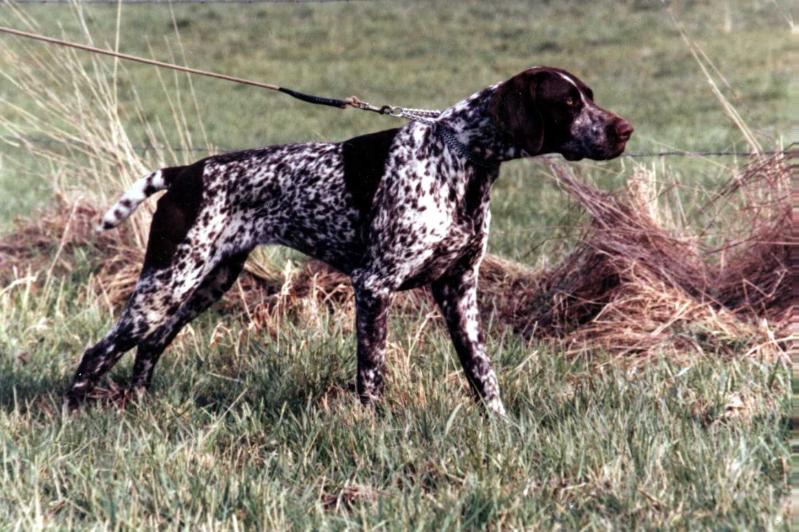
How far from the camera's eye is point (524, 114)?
3.84 m

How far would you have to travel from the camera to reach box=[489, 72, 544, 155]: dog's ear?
12.6ft

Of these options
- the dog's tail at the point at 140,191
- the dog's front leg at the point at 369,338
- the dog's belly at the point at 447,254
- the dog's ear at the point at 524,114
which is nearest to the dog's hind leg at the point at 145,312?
the dog's tail at the point at 140,191

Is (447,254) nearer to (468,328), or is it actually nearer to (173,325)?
(468,328)

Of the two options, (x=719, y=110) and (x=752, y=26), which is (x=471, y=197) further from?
(x=752, y=26)

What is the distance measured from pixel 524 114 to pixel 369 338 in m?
0.97

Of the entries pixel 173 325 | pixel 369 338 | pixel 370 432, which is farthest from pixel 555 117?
pixel 173 325

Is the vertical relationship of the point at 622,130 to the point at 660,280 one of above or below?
above

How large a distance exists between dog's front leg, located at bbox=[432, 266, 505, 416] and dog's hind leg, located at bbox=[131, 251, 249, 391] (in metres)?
0.86

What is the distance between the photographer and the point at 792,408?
13.0 feet

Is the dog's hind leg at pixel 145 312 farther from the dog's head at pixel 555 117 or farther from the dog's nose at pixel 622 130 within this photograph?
the dog's nose at pixel 622 130

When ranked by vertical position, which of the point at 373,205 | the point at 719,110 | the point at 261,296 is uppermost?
the point at 373,205

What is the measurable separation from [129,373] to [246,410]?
1.09 metres

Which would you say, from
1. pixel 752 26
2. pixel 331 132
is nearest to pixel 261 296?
pixel 331 132

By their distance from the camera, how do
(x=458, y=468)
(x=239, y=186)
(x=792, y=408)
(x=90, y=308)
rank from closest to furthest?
(x=458, y=468)
(x=792, y=408)
(x=239, y=186)
(x=90, y=308)
